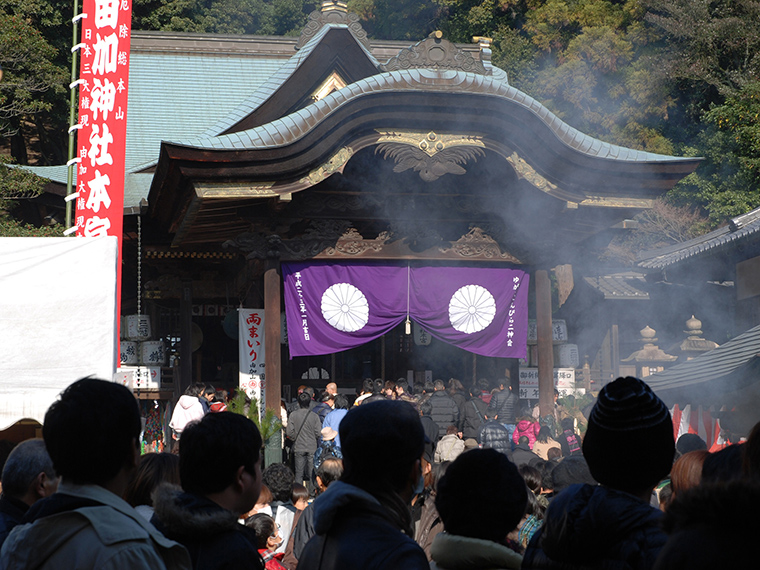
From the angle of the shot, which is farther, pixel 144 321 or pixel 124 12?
pixel 144 321

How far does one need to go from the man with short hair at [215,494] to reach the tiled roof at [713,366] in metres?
3.98

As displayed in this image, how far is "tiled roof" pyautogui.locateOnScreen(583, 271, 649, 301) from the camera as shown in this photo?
1466 cm

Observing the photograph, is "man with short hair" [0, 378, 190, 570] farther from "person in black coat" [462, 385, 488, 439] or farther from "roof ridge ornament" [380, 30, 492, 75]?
"person in black coat" [462, 385, 488, 439]

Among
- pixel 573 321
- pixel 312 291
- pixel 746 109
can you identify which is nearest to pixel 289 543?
pixel 312 291

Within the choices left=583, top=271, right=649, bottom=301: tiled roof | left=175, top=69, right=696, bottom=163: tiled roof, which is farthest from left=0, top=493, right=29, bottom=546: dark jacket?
left=583, top=271, right=649, bottom=301: tiled roof

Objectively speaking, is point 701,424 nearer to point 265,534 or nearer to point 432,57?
point 432,57

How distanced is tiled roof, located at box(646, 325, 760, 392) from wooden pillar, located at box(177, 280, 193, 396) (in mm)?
8460

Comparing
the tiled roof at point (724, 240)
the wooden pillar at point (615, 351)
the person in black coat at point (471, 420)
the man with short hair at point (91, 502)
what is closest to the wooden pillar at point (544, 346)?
the person in black coat at point (471, 420)

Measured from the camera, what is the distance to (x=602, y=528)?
180 centimetres

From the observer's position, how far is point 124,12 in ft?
27.6

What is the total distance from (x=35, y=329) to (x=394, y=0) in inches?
1195

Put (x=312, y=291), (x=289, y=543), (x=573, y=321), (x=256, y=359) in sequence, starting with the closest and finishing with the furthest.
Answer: (x=289, y=543) < (x=312, y=291) < (x=256, y=359) < (x=573, y=321)

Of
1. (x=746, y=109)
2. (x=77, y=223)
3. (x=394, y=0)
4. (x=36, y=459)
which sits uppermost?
(x=394, y=0)

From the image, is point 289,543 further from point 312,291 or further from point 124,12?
point 124,12
